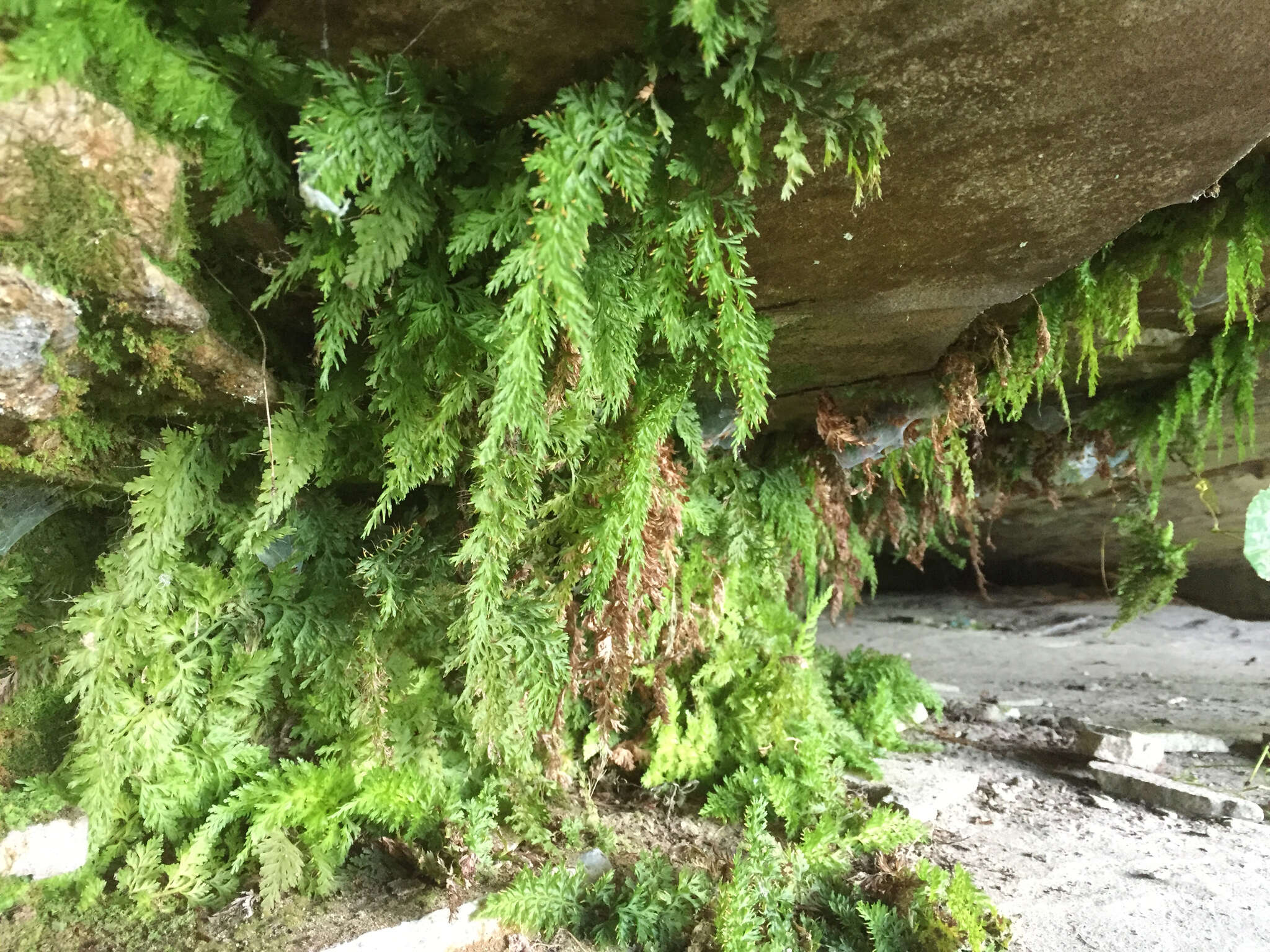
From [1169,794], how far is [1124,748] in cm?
52

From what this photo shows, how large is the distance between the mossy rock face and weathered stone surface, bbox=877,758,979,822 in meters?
3.68

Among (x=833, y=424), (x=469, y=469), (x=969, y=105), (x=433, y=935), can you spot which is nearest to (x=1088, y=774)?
Answer: (x=833, y=424)

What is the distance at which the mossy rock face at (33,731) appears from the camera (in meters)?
2.41

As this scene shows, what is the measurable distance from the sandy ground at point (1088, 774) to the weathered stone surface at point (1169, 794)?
0.08 m

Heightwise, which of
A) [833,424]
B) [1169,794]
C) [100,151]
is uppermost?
[100,151]

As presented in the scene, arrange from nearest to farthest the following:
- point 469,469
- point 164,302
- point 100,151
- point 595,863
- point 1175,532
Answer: point 100,151 < point 164,302 < point 469,469 < point 595,863 < point 1175,532

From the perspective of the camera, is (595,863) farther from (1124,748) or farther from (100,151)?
(1124,748)

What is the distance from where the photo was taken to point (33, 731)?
2459 millimetres

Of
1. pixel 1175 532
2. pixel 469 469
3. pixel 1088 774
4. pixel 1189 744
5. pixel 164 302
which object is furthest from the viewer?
pixel 1175 532


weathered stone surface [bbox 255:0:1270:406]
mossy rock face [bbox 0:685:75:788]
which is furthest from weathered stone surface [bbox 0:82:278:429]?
mossy rock face [bbox 0:685:75:788]

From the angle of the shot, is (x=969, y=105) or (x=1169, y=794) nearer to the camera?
(x=969, y=105)

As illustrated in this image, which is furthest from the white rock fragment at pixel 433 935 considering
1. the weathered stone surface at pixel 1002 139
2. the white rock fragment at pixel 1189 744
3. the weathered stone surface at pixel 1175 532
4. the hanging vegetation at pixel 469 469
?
the weathered stone surface at pixel 1175 532

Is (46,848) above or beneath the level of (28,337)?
beneath

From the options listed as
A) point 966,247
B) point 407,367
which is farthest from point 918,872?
point 407,367
